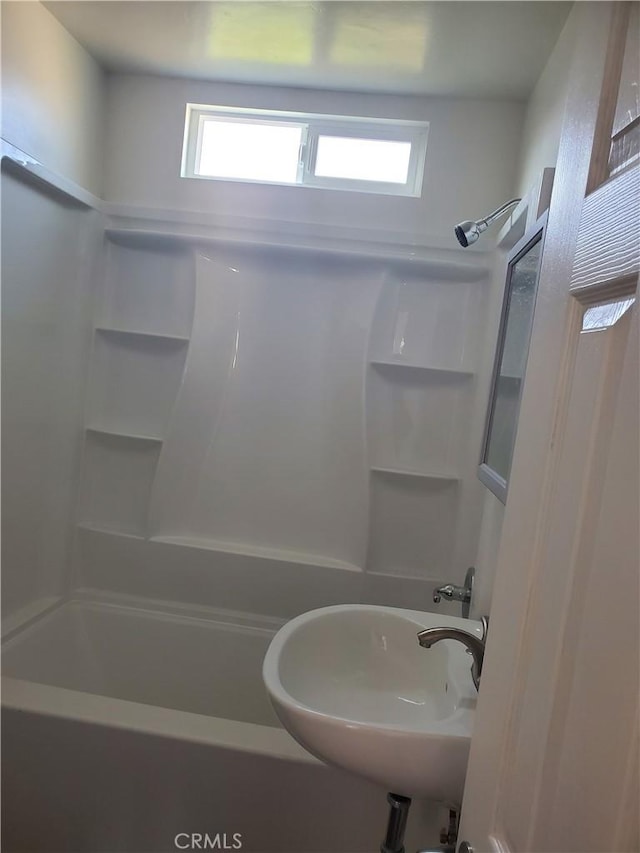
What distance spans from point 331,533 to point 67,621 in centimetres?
106

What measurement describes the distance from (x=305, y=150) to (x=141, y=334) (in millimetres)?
944

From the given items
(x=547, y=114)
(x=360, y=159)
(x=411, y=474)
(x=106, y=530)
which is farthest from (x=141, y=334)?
(x=547, y=114)

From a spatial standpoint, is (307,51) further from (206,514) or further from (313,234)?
(206,514)

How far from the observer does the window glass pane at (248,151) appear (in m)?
2.25

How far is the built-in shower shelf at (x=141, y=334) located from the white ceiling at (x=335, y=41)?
0.94 meters

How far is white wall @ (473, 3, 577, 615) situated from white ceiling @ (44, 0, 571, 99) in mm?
61

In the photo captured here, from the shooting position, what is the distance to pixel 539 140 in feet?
5.57

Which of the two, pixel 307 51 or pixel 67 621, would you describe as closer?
pixel 307 51

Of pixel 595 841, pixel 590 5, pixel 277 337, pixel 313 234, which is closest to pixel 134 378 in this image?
pixel 277 337

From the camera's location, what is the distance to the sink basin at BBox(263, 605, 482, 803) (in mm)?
999

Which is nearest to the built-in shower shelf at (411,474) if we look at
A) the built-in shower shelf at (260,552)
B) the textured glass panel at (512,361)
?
the built-in shower shelf at (260,552)

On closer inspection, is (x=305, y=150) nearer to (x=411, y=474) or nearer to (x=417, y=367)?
(x=417, y=367)

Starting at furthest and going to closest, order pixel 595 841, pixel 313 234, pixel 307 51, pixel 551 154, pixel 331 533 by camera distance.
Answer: pixel 331 533 < pixel 313 234 < pixel 307 51 < pixel 551 154 < pixel 595 841

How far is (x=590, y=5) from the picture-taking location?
0.65m
